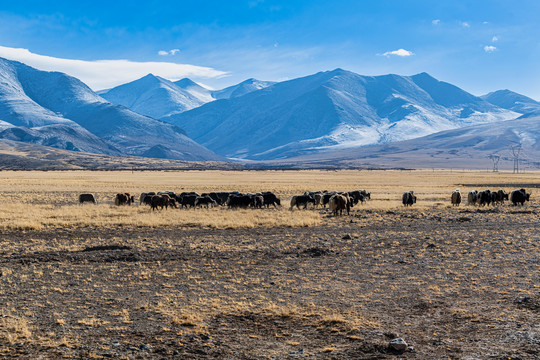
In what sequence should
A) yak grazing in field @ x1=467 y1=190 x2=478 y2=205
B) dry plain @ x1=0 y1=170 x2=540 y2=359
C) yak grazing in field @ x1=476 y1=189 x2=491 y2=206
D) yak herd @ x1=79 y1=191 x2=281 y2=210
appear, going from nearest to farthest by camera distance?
dry plain @ x1=0 y1=170 x2=540 y2=359 < yak herd @ x1=79 y1=191 x2=281 y2=210 < yak grazing in field @ x1=476 y1=189 x2=491 y2=206 < yak grazing in field @ x1=467 y1=190 x2=478 y2=205

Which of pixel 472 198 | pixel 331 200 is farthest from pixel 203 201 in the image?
pixel 472 198

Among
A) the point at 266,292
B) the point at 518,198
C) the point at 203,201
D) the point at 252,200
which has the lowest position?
the point at 266,292

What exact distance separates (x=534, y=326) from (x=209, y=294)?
6.73 metres

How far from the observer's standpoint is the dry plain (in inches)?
324

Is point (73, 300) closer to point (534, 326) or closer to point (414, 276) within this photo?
point (414, 276)

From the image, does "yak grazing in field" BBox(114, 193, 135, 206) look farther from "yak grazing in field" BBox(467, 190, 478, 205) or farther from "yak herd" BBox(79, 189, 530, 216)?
"yak grazing in field" BBox(467, 190, 478, 205)

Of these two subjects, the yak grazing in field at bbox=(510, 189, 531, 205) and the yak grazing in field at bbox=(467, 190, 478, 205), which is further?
the yak grazing in field at bbox=(510, 189, 531, 205)

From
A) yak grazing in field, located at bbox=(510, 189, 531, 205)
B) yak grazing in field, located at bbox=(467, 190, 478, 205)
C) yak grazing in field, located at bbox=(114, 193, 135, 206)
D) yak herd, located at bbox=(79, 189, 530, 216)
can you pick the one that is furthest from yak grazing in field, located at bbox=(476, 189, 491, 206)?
yak grazing in field, located at bbox=(114, 193, 135, 206)

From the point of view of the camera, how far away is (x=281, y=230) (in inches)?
868

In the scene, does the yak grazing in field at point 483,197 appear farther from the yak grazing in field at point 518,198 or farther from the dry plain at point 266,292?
the dry plain at point 266,292

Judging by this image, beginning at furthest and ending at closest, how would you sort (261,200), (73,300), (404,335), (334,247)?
(261,200), (334,247), (73,300), (404,335)

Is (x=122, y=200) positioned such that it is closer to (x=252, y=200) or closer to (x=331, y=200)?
(x=252, y=200)

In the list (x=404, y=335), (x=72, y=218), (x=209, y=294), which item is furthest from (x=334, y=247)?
(x=72, y=218)

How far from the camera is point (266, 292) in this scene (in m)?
11.5
